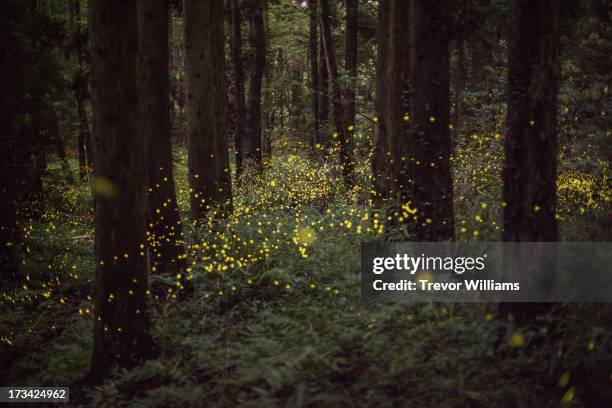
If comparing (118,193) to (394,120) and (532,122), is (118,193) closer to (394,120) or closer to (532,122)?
(532,122)

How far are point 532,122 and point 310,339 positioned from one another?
3.09m

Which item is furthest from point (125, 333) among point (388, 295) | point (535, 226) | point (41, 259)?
point (41, 259)

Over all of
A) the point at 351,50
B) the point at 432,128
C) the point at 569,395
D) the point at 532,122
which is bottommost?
the point at 569,395

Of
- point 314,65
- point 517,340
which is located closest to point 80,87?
point 314,65

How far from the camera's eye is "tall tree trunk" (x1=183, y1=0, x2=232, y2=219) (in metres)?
9.89

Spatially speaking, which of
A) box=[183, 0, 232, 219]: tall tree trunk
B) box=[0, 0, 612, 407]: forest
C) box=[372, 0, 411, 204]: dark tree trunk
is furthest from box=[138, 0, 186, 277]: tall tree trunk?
box=[372, 0, 411, 204]: dark tree trunk

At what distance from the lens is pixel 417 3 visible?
22.6 ft

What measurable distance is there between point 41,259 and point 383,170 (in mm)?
7738

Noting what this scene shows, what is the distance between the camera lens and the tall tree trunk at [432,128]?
6.86 metres

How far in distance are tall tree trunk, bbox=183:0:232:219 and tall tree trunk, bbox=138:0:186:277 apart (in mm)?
1322

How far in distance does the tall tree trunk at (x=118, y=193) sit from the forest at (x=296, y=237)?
0.06ft

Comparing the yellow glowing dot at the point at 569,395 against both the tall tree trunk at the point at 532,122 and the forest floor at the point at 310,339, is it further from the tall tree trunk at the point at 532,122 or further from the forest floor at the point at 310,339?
the tall tree trunk at the point at 532,122

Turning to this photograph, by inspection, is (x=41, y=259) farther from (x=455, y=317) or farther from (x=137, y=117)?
(x=455, y=317)

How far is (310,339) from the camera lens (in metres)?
5.45
